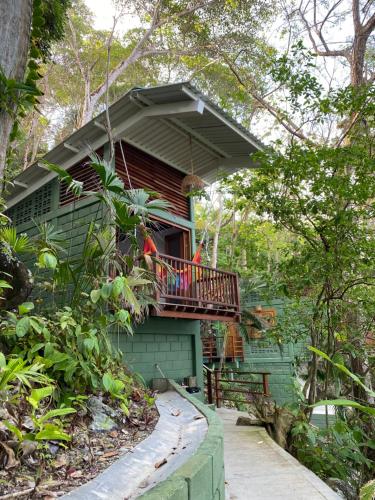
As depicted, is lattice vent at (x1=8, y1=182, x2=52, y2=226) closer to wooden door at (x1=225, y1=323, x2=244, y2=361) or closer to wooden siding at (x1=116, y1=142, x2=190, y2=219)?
wooden siding at (x1=116, y1=142, x2=190, y2=219)

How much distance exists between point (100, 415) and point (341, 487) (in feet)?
14.4

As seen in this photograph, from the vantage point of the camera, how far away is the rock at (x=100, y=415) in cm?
339

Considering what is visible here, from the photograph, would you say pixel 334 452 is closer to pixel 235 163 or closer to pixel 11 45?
pixel 235 163

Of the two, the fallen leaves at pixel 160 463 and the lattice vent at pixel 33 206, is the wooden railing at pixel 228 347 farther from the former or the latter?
the fallen leaves at pixel 160 463

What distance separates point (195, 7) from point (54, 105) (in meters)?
7.74

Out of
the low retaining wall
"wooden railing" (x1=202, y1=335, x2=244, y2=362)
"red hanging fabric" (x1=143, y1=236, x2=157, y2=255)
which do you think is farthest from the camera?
"wooden railing" (x1=202, y1=335, x2=244, y2=362)

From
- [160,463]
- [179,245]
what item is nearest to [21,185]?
[179,245]

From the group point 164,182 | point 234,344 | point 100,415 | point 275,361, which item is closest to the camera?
point 100,415

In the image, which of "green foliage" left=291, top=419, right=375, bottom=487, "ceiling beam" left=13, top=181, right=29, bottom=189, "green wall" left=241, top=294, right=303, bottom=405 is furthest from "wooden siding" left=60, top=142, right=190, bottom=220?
"green wall" left=241, top=294, right=303, bottom=405

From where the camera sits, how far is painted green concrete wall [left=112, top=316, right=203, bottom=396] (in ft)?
22.9

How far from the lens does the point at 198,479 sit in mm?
2150

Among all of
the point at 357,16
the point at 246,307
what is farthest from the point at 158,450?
the point at 246,307

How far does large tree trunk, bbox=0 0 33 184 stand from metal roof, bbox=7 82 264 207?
358 centimetres

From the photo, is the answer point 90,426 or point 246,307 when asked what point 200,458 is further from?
point 246,307
